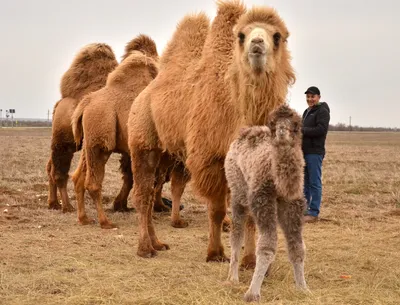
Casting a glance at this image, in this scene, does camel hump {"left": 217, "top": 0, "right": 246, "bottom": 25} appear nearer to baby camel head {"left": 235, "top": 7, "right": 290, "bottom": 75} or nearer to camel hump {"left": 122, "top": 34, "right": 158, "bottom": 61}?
baby camel head {"left": 235, "top": 7, "right": 290, "bottom": 75}

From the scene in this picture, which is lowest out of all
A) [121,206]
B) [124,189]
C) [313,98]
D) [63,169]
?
[121,206]

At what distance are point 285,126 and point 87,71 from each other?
7.32 m

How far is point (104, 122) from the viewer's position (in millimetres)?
8977

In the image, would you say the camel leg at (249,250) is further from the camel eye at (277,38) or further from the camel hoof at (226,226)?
the camel hoof at (226,226)

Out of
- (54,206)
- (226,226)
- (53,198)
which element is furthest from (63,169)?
(226,226)

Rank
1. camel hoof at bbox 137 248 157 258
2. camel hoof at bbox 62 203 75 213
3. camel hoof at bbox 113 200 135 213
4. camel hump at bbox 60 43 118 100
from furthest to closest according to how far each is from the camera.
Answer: camel hump at bbox 60 43 118 100 → camel hoof at bbox 113 200 135 213 → camel hoof at bbox 62 203 75 213 → camel hoof at bbox 137 248 157 258

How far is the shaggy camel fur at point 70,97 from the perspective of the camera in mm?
10688

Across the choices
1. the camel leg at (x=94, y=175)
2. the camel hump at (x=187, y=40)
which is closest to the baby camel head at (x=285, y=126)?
the camel hump at (x=187, y=40)

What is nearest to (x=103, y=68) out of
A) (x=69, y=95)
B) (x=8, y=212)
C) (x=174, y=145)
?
(x=69, y=95)

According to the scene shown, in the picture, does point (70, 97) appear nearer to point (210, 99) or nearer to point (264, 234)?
point (210, 99)

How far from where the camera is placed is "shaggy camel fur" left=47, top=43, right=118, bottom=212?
421 inches

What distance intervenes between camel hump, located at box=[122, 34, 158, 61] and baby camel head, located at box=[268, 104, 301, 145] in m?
5.69

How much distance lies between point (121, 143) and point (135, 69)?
134 cm

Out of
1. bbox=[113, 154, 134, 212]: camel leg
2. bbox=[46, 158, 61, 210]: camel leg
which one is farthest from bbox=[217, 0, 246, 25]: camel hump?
bbox=[46, 158, 61, 210]: camel leg
